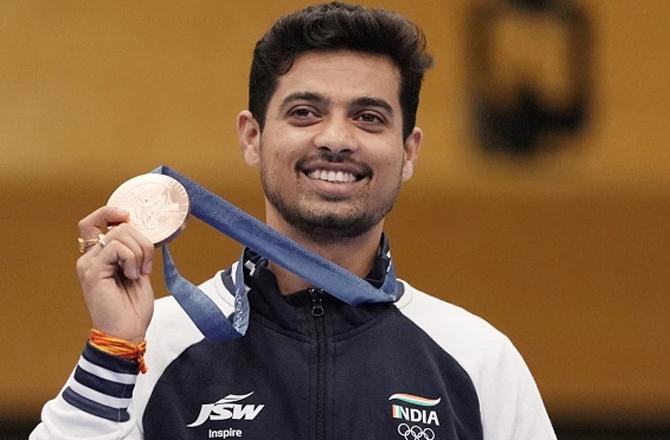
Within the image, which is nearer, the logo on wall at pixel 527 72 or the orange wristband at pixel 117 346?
the orange wristband at pixel 117 346

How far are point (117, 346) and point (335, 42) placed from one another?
0.70 m

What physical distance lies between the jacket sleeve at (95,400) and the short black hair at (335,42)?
597 mm

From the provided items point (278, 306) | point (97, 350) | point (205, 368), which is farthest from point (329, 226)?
point (97, 350)

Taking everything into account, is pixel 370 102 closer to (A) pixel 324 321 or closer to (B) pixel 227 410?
(A) pixel 324 321

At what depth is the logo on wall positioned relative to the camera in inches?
203

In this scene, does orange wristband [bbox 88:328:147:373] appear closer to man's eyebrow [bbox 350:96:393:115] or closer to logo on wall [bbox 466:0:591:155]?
man's eyebrow [bbox 350:96:393:115]

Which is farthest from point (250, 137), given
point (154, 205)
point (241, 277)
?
point (154, 205)

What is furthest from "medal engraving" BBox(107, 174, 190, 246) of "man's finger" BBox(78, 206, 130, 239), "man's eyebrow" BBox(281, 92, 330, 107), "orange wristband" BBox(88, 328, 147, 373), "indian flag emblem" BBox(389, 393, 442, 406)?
"indian flag emblem" BBox(389, 393, 442, 406)

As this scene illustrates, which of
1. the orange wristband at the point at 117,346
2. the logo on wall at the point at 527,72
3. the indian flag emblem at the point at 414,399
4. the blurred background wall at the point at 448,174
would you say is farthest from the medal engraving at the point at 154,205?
the logo on wall at the point at 527,72

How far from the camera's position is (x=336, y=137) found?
263 cm

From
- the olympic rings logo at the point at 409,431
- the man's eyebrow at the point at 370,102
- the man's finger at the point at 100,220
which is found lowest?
the olympic rings logo at the point at 409,431

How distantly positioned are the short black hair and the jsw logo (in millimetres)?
528

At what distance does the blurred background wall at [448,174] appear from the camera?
16.4 ft

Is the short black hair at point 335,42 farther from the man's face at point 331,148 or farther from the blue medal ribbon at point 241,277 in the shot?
the blue medal ribbon at point 241,277
